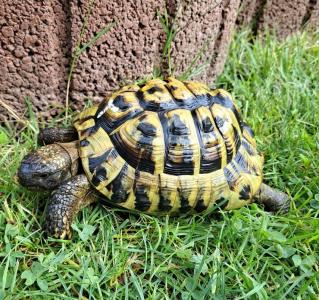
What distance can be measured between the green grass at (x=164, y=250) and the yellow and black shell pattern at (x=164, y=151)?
0.39ft

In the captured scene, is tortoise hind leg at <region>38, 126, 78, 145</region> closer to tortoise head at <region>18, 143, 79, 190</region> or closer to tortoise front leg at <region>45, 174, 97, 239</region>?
tortoise head at <region>18, 143, 79, 190</region>

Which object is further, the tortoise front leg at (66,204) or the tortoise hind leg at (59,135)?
the tortoise hind leg at (59,135)

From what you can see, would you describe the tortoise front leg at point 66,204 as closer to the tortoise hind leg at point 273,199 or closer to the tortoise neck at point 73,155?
the tortoise neck at point 73,155

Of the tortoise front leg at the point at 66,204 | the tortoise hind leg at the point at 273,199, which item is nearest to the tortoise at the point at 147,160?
the tortoise front leg at the point at 66,204

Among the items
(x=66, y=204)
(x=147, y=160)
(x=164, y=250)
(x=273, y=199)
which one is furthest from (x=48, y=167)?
(x=273, y=199)

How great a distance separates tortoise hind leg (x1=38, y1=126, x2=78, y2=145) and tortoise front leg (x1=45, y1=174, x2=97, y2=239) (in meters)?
0.31

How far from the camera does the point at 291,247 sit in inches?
88.6

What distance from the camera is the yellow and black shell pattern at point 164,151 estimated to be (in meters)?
2.22

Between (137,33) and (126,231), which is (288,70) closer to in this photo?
(137,33)

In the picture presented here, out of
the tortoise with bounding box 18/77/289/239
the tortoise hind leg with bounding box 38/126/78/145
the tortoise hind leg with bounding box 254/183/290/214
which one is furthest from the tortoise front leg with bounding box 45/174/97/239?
the tortoise hind leg with bounding box 254/183/290/214

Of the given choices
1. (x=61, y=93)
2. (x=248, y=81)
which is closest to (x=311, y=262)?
(x=248, y=81)

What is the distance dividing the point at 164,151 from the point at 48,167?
522 millimetres

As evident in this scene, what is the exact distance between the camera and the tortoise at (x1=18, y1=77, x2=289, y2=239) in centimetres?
221

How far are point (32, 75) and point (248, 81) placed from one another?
53.8 inches
